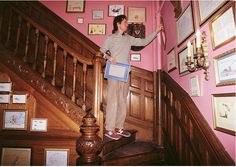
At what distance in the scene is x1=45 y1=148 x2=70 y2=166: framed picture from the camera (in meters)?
2.08

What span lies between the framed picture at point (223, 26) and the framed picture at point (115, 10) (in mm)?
2307

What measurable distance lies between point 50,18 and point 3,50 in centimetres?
151

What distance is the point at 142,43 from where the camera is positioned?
2.78 meters

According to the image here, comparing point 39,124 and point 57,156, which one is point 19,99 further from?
point 57,156

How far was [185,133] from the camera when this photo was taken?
214 centimetres

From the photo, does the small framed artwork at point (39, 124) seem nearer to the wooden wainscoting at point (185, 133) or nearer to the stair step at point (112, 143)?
the stair step at point (112, 143)

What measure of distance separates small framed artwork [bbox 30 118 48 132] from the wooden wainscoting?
1525mm

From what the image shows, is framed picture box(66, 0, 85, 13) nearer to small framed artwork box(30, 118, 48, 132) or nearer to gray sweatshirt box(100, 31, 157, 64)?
gray sweatshirt box(100, 31, 157, 64)

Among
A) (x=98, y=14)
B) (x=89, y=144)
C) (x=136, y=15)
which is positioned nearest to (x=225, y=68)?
(x=89, y=144)

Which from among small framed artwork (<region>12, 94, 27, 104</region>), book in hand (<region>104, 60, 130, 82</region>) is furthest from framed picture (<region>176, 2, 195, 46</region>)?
→ small framed artwork (<region>12, 94, 27, 104</region>)

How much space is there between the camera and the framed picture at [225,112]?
1.39 m

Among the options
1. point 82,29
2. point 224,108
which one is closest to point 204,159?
point 224,108

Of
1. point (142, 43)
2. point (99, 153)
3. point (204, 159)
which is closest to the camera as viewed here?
point (204, 159)

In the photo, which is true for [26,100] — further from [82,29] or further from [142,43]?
[82,29]
